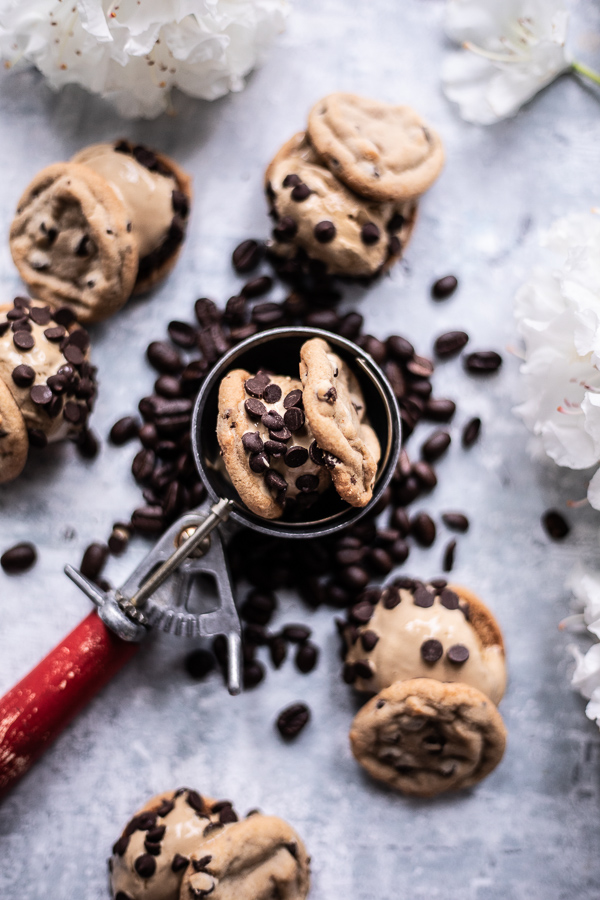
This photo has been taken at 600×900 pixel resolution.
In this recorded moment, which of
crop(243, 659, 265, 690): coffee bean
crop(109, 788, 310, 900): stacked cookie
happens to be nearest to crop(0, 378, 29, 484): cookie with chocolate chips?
crop(243, 659, 265, 690): coffee bean

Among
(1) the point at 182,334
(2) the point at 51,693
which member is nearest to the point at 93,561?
(2) the point at 51,693

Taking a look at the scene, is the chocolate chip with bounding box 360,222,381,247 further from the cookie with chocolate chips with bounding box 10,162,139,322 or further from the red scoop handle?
the red scoop handle

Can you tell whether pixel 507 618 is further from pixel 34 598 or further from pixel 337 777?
pixel 34 598

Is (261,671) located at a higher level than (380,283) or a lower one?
lower

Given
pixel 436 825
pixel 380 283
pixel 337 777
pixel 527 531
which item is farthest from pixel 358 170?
pixel 436 825

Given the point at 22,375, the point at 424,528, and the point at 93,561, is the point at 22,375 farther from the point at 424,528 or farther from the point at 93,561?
the point at 424,528
